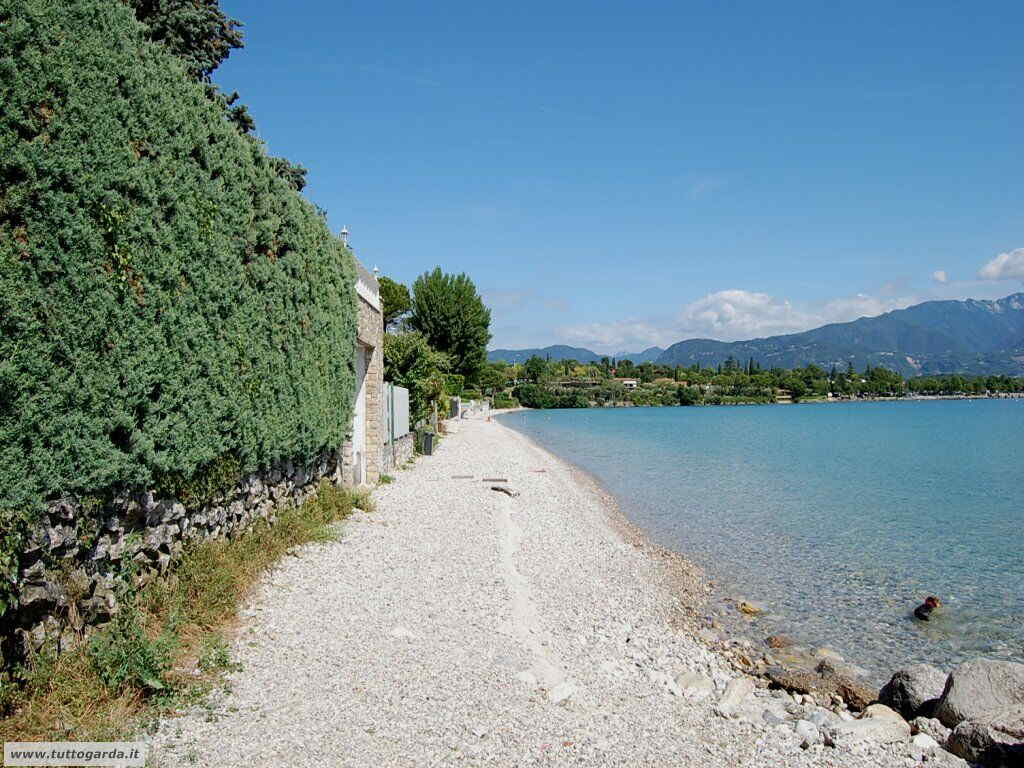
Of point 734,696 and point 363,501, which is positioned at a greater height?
point 363,501

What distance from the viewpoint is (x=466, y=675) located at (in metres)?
5.79

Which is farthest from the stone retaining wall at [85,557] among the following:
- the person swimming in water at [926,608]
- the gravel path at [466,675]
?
the person swimming in water at [926,608]

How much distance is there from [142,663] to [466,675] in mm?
2405

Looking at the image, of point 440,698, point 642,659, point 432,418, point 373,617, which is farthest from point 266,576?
point 432,418

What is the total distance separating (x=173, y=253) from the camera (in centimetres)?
630

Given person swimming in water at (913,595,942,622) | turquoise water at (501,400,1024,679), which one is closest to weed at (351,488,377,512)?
turquoise water at (501,400,1024,679)

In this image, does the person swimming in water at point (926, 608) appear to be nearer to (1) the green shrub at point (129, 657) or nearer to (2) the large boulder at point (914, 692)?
(2) the large boulder at point (914, 692)

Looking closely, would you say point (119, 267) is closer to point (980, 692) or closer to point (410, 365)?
point (980, 692)

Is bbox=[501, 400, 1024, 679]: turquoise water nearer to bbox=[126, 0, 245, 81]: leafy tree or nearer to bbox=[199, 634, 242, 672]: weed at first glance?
bbox=[199, 634, 242, 672]: weed

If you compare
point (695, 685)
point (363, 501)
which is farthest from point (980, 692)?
point (363, 501)

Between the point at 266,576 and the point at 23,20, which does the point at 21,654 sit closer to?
the point at 266,576

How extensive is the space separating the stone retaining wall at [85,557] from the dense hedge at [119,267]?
25 cm

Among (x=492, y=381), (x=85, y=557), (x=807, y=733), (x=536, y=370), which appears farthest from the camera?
(x=536, y=370)

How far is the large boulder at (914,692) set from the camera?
671 centimetres
